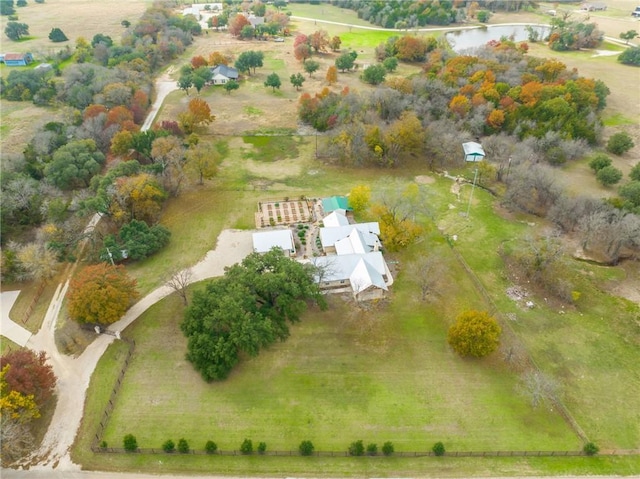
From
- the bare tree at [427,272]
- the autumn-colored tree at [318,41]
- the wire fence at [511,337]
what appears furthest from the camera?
the autumn-colored tree at [318,41]

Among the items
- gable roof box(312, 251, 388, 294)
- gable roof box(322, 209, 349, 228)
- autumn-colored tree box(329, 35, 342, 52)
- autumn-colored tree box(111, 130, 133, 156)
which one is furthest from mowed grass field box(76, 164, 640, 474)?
autumn-colored tree box(329, 35, 342, 52)

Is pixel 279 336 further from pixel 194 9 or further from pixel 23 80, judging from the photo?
pixel 194 9

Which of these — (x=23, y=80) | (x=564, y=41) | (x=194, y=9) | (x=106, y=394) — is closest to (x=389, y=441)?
(x=106, y=394)

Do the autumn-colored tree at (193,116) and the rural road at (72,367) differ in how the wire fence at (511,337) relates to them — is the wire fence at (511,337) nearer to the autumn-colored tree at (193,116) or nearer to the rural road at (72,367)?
the rural road at (72,367)

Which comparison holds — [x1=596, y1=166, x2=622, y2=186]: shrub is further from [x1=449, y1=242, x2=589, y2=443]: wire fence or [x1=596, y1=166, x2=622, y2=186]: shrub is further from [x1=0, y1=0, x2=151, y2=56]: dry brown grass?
[x1=0, y1=0, x2=151, y2=56]: dry brown grass

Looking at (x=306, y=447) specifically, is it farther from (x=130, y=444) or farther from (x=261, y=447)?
(x=130, y=444)

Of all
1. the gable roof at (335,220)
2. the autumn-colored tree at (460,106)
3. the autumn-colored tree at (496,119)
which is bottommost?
the gable roof at (335,220)

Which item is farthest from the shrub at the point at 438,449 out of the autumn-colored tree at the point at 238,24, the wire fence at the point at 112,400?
the autumn-colored tree at the point at 238,24
